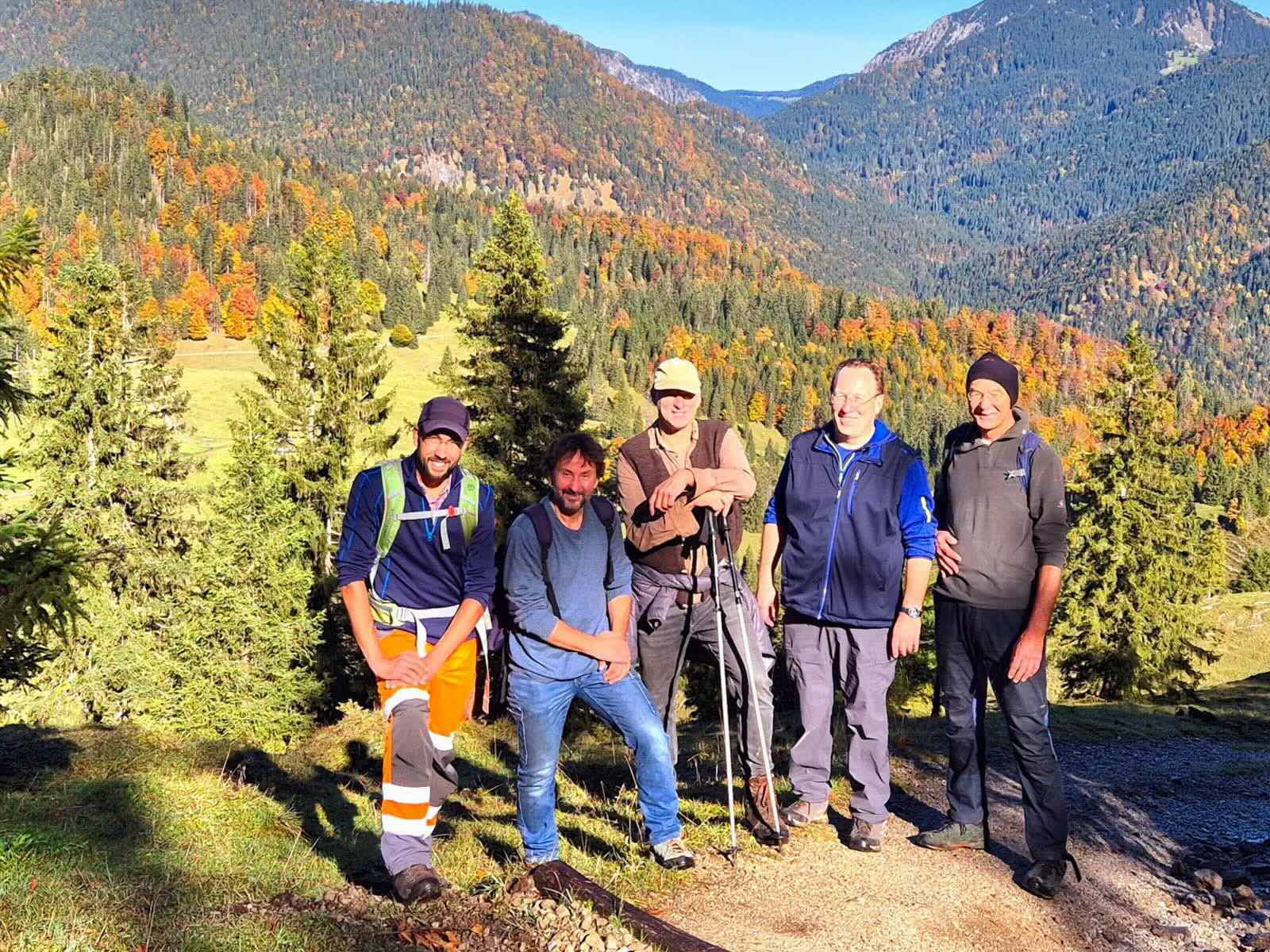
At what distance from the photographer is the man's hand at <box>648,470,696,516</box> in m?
5.75

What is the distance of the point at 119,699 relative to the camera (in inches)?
887

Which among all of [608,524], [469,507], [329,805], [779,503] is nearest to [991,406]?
[779,503]

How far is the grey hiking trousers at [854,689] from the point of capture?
6113mm

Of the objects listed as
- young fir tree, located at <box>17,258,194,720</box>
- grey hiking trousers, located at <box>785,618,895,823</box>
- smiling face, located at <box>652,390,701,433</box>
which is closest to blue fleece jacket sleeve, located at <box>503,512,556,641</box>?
smiling face, located at <box>652,390,701,433</box>

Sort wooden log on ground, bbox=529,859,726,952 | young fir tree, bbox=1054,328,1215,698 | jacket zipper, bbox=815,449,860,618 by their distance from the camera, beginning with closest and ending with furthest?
1. wooden log on ground, bbox=529,859,726,952
2. jacket zipper, bbox=815,449,860,618
3. young fir tree, bbox=1054,328,1215,698

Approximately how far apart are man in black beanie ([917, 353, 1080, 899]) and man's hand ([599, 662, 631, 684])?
2.19 metres

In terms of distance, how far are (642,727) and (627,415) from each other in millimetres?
110552

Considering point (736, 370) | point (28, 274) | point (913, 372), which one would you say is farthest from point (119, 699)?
point (913, 372)

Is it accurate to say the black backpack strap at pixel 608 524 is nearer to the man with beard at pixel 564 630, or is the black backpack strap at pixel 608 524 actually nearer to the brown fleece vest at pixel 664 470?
the man with beard at pixel 564 630

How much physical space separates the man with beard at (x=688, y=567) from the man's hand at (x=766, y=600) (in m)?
0.13

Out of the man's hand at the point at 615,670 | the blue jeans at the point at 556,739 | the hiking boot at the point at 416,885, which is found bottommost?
the hiking boot at the point at 416,885

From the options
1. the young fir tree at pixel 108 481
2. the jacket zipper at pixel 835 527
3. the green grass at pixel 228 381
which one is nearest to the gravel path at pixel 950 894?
the jacket zipper at pixel 835 527

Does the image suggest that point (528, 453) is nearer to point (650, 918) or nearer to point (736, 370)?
point (650, 918)

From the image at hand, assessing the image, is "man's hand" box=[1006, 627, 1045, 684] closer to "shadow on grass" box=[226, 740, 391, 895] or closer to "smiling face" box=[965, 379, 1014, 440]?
"smiling face" box=[965, 379, 1014, 440]
